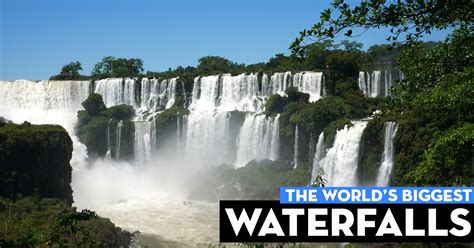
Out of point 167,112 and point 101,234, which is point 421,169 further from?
point 167,112

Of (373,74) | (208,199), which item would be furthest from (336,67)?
(208,199)

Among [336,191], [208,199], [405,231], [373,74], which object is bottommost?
[208,199]

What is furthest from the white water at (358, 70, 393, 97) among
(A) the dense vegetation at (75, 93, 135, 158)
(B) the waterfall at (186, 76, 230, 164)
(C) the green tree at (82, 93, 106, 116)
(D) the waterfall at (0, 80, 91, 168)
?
(D) the waterfall at (0, 80, 91, 168)

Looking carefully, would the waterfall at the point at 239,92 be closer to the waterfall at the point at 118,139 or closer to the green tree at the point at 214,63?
the waterfall at the point at 118,139

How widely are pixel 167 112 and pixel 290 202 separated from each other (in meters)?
45.0

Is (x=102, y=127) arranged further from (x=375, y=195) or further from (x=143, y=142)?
(x=375, y=195)

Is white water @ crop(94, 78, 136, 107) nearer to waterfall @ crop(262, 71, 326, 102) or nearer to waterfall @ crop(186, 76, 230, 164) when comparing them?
waterfall @ crop(186, 76, 230, 164)

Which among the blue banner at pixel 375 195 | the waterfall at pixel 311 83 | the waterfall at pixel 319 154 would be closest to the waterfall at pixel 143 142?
the waterfall at pixel 311 83

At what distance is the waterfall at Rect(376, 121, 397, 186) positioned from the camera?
102 ft

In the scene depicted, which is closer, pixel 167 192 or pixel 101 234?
pixel 101 234

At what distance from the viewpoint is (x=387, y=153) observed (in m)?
31.4

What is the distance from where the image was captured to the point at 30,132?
32.5 meters

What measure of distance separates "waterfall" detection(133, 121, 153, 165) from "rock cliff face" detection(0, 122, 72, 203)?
14.7 m

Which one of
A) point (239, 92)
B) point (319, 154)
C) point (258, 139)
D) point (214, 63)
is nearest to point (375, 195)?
point (319, 154)
